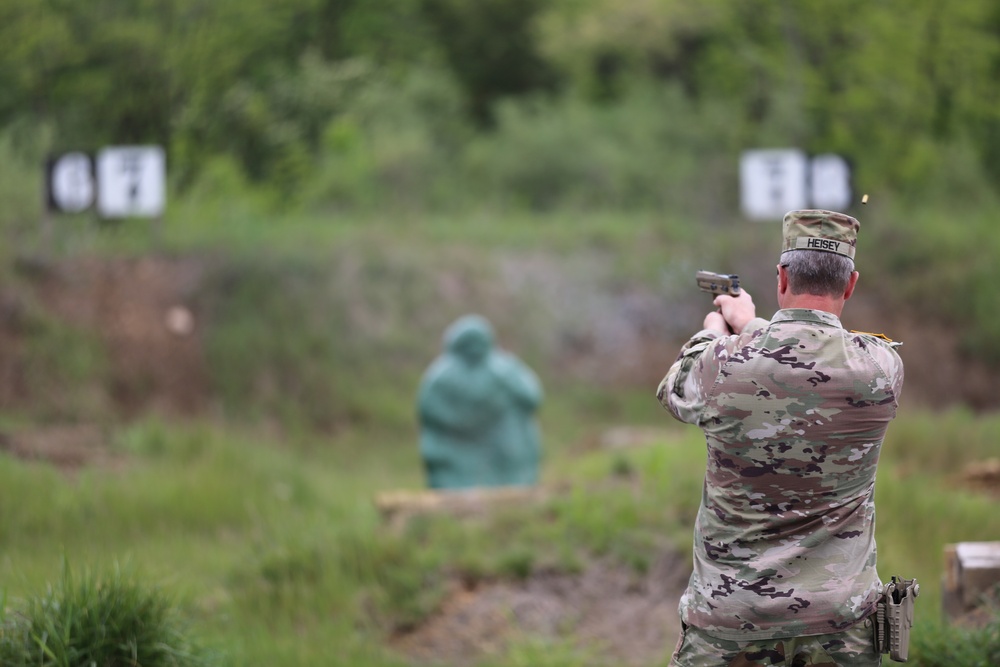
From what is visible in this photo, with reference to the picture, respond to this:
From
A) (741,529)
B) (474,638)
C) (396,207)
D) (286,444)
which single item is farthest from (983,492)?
(396,207)

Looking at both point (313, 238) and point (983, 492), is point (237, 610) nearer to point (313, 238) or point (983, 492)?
point (983, 492)

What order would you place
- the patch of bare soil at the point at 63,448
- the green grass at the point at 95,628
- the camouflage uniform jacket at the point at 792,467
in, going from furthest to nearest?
the patch of bare soil at the point at 63,448, the green grass at the point at 95,628, the camouflage uniform jacket at the point at 792,467

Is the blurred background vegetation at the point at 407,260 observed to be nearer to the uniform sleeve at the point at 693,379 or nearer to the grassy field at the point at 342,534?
the grassy field at the point at 342,534

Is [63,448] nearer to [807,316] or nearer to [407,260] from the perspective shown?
[407,260]

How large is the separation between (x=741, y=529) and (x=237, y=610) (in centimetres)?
395

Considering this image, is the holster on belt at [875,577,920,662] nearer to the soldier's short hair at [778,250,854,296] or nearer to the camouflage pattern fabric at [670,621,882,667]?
the camouflage pattern fabric at [670,621,882,667]

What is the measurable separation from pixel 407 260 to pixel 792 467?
50.5 feet

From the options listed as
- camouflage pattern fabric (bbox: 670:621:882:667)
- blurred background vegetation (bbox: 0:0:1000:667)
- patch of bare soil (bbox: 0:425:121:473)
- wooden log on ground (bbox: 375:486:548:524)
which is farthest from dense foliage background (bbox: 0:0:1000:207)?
camouflage pattern fabric (bbox: 670:621:882:667)

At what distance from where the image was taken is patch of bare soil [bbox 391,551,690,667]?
6.37 meters

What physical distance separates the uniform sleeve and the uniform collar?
0.57 feet

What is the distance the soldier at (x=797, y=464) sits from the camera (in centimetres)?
326

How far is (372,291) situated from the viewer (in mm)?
17922

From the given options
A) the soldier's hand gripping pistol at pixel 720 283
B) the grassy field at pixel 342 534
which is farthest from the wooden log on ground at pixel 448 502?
the soldier's hand gripping pistol at pixel 720 283

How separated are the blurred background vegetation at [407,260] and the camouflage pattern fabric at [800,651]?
153cm
